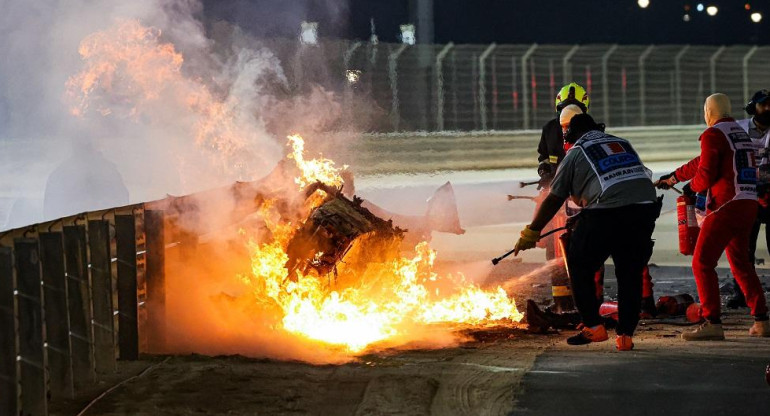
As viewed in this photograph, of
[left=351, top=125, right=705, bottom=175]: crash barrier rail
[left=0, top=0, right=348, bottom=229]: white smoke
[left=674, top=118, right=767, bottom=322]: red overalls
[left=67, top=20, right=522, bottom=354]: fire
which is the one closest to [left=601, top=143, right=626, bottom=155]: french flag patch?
[left=674, top=118, right=767, bottom=322]: red overalls

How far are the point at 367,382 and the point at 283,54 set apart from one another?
13.6 metres

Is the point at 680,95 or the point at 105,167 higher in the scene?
the point at 680,95

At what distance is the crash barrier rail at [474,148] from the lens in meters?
24.9

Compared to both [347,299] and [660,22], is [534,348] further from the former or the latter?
[660,22]

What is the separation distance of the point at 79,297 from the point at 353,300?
9.93 feet

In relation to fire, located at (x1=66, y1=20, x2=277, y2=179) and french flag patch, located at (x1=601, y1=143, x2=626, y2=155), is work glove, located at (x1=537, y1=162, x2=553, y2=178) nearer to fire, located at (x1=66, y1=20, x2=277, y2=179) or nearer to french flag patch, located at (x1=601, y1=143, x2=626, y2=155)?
french flag patch, located at (x1=601, y1=143, x2=626, y2=155)

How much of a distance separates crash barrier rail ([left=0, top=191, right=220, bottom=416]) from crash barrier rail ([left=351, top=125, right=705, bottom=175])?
15.8 meters

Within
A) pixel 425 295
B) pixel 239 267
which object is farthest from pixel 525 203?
pixel 239 267

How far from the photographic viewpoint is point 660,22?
126 ft

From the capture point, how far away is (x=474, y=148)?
27672 millimetres

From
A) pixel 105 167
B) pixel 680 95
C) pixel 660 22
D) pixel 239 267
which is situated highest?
pixel 660 22

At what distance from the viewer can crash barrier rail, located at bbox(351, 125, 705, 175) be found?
24875 millimetres

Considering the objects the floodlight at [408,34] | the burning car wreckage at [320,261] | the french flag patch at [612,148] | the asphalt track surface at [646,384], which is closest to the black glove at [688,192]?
the french flag patch at [612,148]

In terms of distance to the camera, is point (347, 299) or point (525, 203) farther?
point (525, 203)
